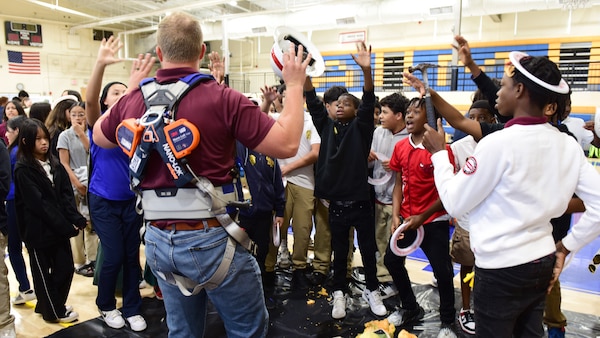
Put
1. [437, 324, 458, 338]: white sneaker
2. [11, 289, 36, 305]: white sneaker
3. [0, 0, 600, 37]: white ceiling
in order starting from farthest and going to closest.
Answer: [0, 0, 600, 37]: white ceiling
[11, 289, 36, 305]: white sneaker
[437, 324, 458, 338]: white sneaker

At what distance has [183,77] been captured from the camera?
1666 mm

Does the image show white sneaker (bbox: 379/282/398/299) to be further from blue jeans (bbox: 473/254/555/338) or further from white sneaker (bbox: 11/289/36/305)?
white sneaker (bbox: 11/289/36/305)

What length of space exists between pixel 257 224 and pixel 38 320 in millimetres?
1819

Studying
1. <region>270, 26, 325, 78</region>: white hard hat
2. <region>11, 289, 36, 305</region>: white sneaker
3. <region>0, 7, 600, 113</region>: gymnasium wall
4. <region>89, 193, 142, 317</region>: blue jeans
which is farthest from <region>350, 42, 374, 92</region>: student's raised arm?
<region>0, 7, 600, 113</region>: gymnasium wall

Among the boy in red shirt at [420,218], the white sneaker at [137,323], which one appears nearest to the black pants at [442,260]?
the boy in red shirt at [420,218]

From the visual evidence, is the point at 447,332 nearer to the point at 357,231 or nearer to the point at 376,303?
the point at 376,303

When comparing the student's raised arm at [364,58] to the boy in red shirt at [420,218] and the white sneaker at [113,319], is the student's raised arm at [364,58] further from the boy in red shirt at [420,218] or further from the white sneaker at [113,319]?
the white sneaker at [113,319]

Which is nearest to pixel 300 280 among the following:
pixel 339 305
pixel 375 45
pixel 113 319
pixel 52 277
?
pixel 339 305

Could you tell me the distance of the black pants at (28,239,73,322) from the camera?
10.5 feet

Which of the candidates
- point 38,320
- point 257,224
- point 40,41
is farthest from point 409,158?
point 40,41

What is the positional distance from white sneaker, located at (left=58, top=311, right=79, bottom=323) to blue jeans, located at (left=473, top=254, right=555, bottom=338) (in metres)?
2.93

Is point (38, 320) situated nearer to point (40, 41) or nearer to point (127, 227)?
point (127, 227)

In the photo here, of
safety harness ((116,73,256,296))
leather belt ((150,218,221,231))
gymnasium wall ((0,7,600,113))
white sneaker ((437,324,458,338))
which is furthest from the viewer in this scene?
gymnasium wall ((0,7,600,113))

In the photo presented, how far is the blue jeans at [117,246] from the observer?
3105mm
